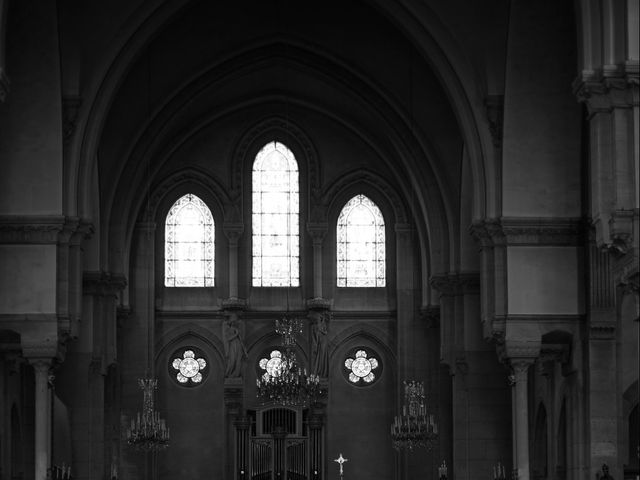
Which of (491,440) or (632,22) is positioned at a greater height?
(632,22)

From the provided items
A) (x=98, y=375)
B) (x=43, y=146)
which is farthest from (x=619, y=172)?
(x=98, y=375)

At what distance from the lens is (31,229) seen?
38.4 m

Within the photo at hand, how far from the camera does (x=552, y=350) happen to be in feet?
132

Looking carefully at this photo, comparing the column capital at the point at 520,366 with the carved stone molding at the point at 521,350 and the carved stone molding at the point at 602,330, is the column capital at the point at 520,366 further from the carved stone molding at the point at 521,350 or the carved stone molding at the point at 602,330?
the carved stone molding at the point at 602,330

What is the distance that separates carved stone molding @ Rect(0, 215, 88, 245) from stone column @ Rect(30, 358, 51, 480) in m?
2.70

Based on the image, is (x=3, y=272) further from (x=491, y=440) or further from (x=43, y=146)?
(x=491, y=440)

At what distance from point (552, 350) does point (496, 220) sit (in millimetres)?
3506

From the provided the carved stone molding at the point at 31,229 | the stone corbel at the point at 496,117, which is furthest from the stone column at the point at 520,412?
the carved stone molding at the point at 31,229

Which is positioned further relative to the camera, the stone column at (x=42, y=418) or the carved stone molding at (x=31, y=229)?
the carved stone molding at (x=31, y=229)

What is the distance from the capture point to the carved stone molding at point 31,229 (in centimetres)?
3828

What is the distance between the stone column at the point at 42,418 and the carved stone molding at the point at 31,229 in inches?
106

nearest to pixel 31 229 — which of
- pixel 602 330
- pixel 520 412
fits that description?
pixel 520 412

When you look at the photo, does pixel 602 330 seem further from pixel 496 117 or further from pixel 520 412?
pixel 496 117

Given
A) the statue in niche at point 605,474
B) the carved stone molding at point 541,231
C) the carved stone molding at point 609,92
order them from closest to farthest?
1. the carved stone molding at point 609,92
2. the statue in niche at point 605,474
3. the carved stone molding at point 541,231
